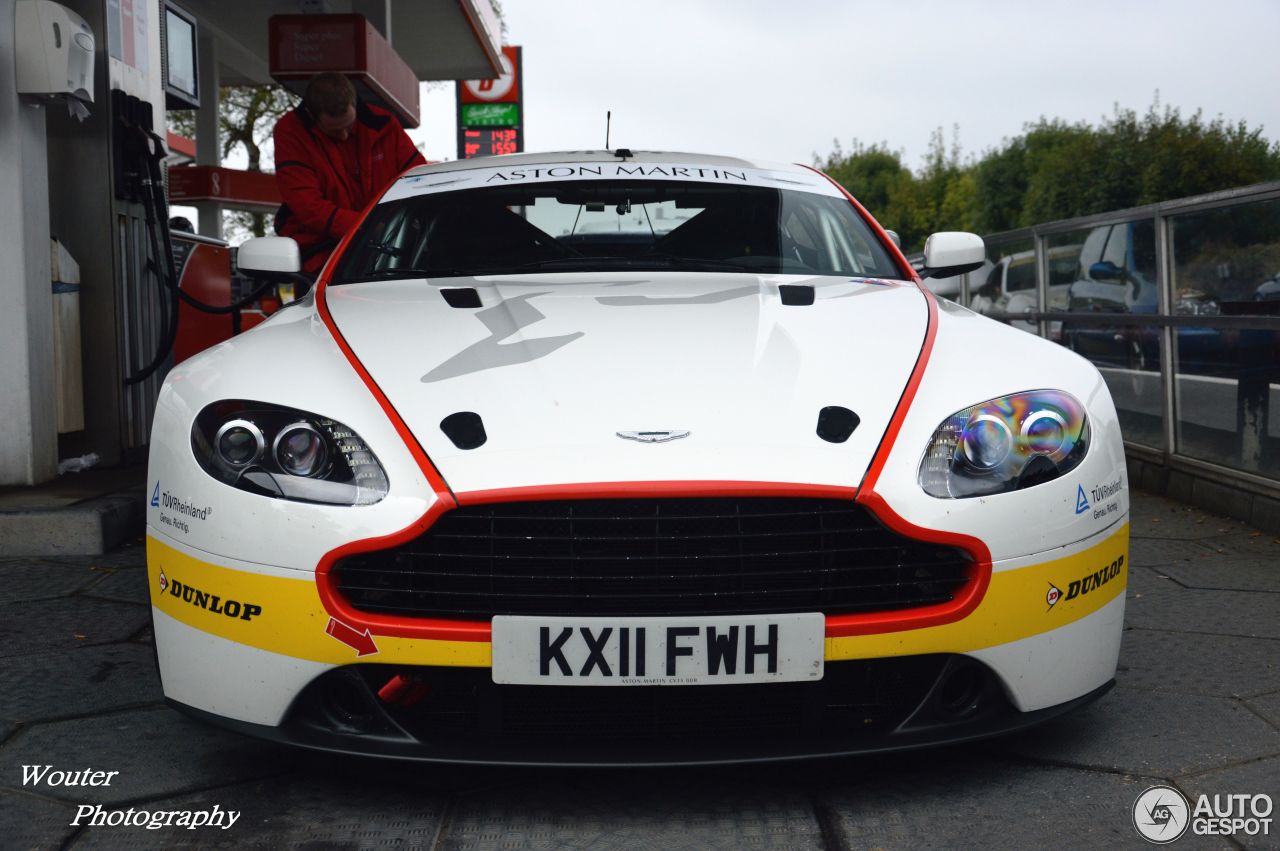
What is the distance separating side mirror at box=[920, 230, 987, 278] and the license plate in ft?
6.03

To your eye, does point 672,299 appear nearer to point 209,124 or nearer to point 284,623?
point 284,623

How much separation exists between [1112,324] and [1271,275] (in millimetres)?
1955

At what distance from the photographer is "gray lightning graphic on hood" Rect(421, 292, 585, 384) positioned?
2572 mm

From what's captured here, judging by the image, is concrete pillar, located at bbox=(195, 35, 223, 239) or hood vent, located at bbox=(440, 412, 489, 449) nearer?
hood vent, located at bbox=(440, 412, 489, 449)

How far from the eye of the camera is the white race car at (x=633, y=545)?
2201mm

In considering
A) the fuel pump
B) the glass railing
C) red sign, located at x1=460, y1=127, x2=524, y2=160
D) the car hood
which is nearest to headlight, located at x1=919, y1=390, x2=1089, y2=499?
the car hood

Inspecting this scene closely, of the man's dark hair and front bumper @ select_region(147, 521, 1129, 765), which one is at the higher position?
the man's dark hair

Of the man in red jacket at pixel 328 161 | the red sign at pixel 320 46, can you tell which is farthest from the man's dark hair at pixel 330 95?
the red sign at pixel 320 46

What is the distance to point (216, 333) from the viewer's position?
791 cm

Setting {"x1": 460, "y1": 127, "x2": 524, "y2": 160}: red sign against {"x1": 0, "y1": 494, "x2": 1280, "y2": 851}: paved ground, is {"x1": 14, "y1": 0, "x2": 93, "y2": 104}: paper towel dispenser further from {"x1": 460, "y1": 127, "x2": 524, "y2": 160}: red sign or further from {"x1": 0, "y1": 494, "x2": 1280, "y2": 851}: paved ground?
{"x1": 460, "y1": 127, "x2": 524, "y2": 160}: red sign

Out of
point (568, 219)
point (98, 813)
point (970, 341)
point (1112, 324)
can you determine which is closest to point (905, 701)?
point (970, 341)

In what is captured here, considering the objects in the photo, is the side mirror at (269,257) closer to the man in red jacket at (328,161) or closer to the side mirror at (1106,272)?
the man in red jacket at (328,161)

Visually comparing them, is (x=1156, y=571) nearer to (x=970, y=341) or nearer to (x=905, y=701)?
(x=970, y=341)

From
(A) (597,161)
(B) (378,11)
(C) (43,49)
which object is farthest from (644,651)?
(B) (378,11)
